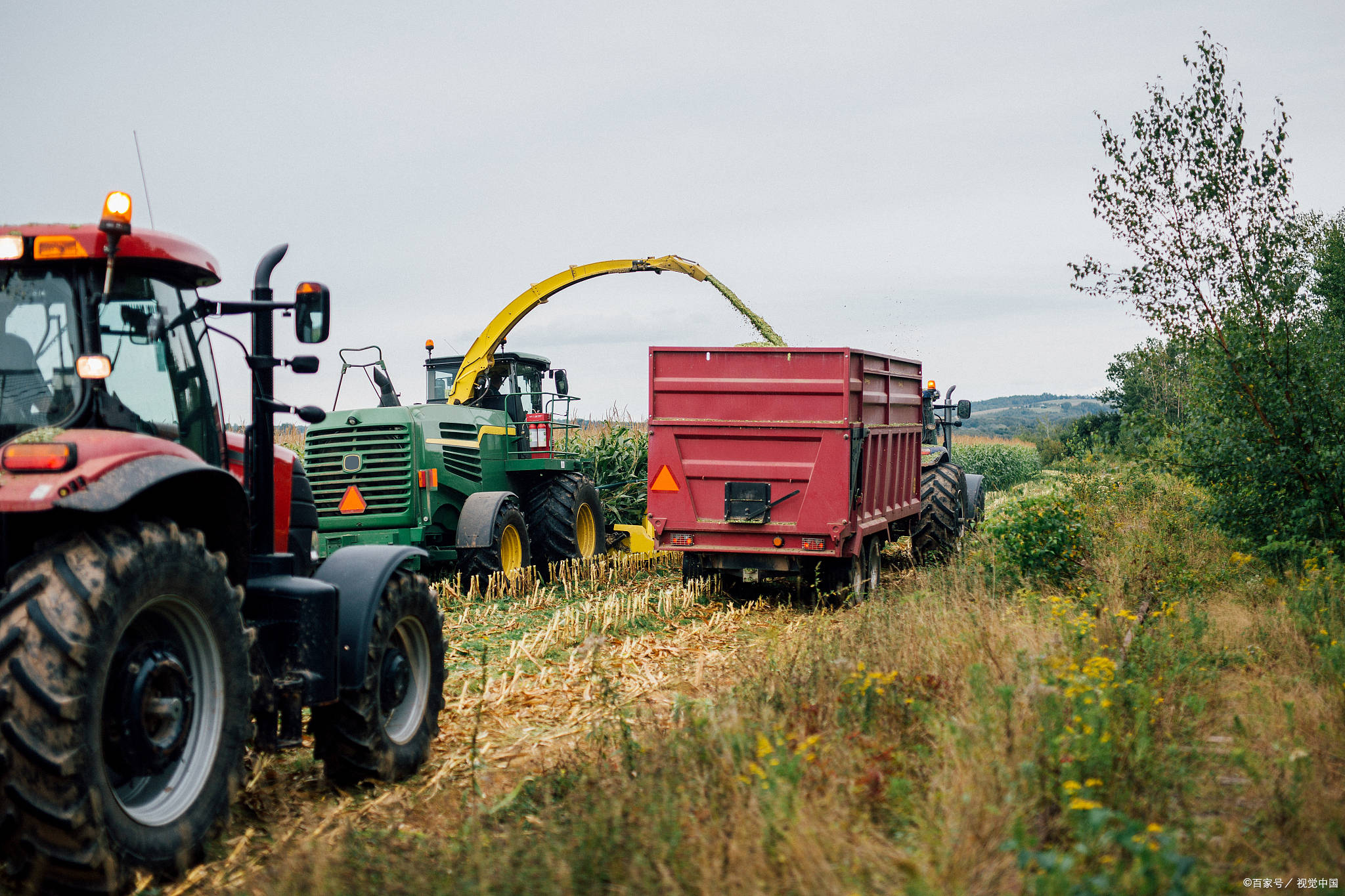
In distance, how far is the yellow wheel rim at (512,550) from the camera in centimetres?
1158

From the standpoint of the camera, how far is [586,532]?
1348cm

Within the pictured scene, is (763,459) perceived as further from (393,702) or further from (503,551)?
(393,702)

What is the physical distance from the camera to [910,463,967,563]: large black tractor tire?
1313cm

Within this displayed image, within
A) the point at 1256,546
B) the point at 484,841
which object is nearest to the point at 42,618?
the point at 484,841

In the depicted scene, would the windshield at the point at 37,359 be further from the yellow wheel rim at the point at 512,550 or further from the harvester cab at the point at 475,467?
the yellow wheel rim at the point at 512,550

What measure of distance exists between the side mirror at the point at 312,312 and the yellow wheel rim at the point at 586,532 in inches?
353

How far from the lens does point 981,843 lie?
3.29m

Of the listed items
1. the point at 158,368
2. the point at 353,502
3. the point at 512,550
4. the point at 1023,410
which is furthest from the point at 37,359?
the point at 1023,410

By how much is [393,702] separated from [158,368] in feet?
6.17

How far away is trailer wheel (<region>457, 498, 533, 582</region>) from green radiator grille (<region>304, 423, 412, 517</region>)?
3.03ft

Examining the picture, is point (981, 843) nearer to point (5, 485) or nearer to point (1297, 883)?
point (1297, 883)

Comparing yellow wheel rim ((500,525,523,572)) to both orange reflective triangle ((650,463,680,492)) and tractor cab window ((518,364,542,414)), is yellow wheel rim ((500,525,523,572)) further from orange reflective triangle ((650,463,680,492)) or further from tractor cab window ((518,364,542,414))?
orange reflective triangle ((650,463,680,492))

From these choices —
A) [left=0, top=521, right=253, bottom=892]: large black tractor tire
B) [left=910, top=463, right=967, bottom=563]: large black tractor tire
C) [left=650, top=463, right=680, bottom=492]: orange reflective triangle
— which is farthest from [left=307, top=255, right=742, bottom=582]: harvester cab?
[left=0, top=521, right=253, bottom=892]: large black tractor tire

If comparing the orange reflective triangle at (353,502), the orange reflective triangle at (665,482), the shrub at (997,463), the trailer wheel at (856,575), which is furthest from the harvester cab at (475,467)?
the shrub at (997,463)
